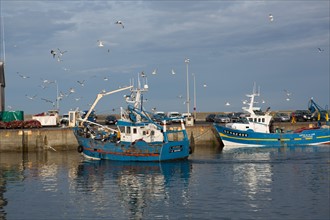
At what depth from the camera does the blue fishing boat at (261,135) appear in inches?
2306

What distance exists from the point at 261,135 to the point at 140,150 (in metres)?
18.0

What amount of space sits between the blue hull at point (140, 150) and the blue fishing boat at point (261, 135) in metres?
13.9

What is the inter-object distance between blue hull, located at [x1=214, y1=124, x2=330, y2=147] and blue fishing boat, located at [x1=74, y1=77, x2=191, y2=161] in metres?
12.7

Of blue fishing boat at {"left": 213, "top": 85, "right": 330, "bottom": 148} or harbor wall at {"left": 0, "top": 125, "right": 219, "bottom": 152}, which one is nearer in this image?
harbor wall at {"left": 0, "top": 125, "right": 219, "bottom": 152}

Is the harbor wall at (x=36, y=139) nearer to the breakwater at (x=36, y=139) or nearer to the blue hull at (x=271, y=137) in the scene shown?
the breakwater at (x=36, y=139)

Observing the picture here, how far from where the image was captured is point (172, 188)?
107ft

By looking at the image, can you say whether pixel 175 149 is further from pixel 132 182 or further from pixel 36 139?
pixel 36 139

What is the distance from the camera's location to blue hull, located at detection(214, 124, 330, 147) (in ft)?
192

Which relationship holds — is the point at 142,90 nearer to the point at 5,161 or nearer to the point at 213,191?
the point at 5,161

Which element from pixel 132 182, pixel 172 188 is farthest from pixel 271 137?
pixel 172 188

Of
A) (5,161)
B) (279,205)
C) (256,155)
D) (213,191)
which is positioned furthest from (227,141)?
(279,205)

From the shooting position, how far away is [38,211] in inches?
1047

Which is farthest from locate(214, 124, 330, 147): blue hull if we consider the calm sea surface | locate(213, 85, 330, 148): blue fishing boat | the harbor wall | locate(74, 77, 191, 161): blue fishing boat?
the harbor wall

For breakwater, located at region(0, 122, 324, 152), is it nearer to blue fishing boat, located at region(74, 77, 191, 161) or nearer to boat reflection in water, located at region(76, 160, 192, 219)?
blue fishing boat, located at region(74, 77, 191, 161)
